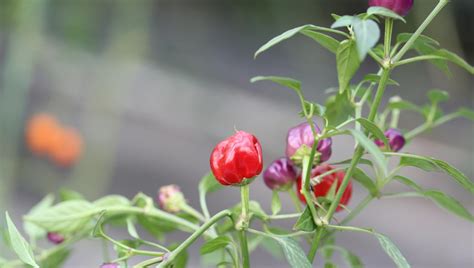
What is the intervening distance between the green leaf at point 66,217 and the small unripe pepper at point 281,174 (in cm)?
11

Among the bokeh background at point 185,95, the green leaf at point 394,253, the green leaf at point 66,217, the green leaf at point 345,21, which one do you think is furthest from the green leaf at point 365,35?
the bokeh background at point 185,95

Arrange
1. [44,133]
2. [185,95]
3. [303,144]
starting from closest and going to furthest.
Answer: [303,144] < [44,133] < [185,95]

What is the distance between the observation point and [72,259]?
7.28 feet

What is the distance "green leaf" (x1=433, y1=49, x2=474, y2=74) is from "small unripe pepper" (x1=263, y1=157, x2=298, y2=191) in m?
0.12

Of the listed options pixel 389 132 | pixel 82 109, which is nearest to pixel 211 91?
pixel 82 109

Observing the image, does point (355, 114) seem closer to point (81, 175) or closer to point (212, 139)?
point (81, 175)

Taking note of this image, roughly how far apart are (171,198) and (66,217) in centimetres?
7

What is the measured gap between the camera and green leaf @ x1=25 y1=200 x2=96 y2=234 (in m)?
0.47

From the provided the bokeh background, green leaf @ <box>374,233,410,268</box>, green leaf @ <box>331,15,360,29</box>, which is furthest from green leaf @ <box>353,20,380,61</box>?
the bokeh background

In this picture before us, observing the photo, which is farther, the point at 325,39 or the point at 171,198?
the point at 171,198

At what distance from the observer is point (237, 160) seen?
391 mm

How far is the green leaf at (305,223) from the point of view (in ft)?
1.20

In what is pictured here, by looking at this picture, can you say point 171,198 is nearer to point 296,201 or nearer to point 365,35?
point 296,201

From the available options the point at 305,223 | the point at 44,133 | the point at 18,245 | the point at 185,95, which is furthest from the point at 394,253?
the point at 185,95
